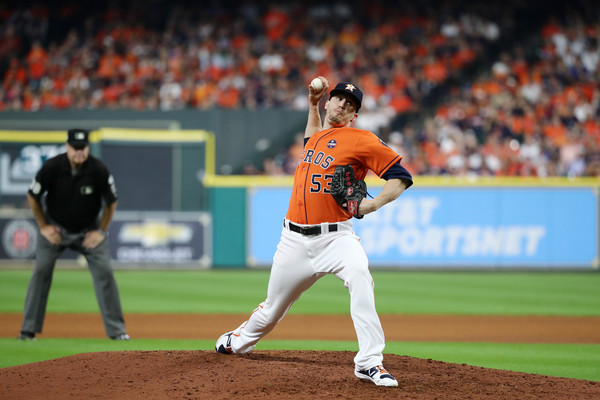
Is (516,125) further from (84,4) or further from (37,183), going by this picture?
(37,183)

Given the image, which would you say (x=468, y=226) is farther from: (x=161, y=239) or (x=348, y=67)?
(x=161, y=239)

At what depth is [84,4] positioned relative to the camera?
23891 millimetres

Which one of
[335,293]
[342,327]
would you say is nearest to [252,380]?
[342,327]

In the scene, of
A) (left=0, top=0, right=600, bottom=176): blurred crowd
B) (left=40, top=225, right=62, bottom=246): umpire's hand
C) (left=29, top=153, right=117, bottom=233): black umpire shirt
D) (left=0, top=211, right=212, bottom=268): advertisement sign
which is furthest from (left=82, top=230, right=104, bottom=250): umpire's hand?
(left=0, top=0, right=600, bottom=176): blurred crowd

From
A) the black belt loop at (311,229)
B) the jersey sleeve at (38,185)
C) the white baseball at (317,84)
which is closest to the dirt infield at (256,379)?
the black belt loop at (311,229)

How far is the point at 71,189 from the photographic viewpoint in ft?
25.8

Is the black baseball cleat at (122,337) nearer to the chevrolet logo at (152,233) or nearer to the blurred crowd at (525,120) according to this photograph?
the chevrolet logo at (152,233)

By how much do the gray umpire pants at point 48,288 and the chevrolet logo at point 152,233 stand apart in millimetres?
9632

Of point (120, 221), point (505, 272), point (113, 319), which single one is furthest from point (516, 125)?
point (113, 319)

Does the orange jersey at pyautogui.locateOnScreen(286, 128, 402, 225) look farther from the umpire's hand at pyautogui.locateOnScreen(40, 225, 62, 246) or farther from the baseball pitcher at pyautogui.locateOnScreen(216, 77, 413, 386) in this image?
the umpire's hand at pyautogui.locateOnScreen(40, 225, 62, 246)

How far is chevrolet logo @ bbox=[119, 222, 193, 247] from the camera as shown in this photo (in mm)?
17484

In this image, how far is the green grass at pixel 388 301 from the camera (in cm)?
736

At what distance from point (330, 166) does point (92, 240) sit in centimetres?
327

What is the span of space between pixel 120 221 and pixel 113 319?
9822 millimetres
